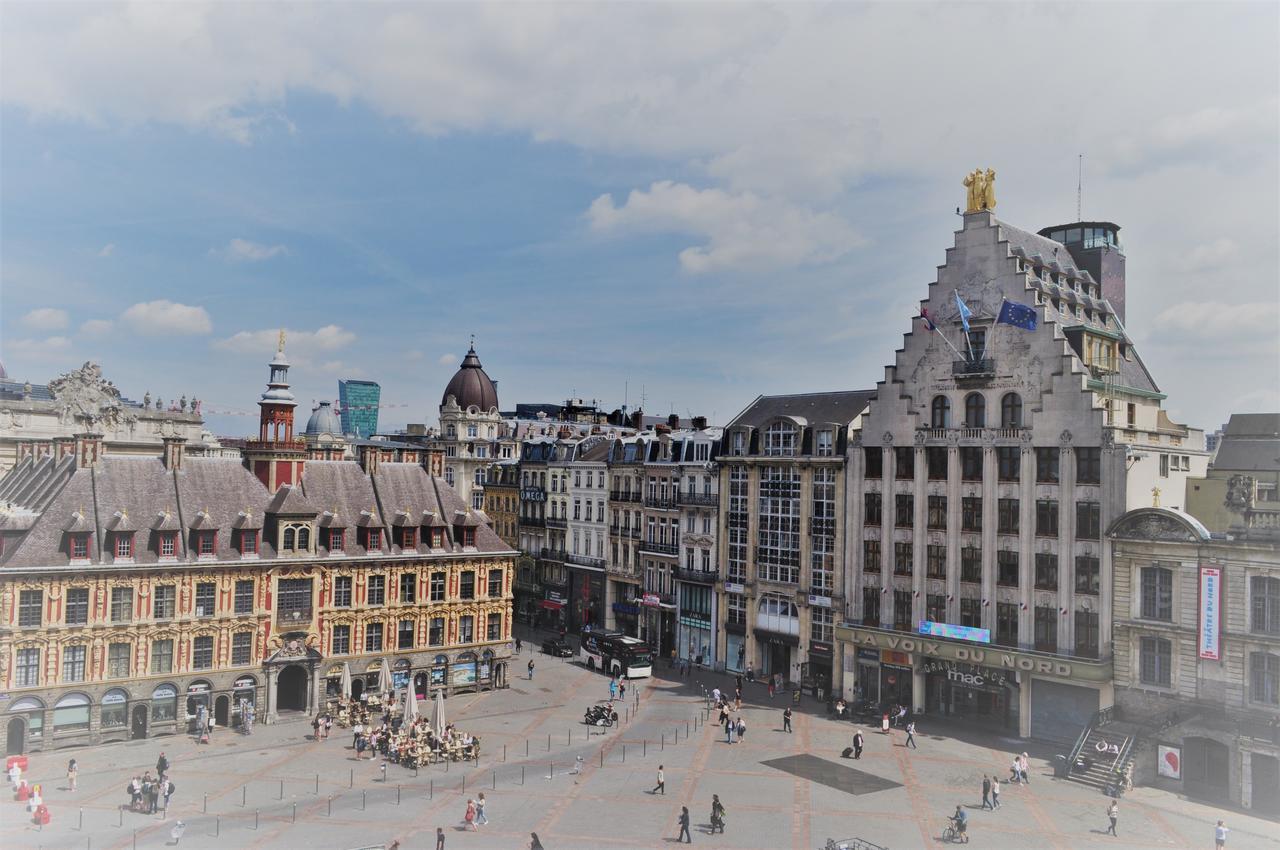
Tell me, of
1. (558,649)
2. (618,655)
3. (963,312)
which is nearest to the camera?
(963,312)

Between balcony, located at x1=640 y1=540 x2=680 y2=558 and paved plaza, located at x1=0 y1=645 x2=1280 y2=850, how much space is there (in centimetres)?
2365

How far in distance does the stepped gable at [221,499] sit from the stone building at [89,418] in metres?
26.6

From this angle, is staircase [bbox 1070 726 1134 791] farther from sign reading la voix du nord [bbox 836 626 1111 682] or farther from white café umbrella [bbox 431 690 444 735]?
white café umbrella [bbox 431 690 444 735]

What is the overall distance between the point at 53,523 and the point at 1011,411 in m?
59.6

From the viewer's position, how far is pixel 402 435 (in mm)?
154625

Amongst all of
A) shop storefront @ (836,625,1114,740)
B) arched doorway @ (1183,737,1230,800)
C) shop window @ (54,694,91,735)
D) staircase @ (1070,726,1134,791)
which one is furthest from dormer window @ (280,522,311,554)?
arched doorway @ (1183,737,1230,800)

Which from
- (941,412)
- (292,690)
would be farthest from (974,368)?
(292,690)

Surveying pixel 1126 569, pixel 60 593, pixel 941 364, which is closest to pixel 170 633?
pixel 60 593

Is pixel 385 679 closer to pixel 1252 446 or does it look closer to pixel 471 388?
pixel 471 388

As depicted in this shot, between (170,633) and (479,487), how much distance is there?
53.9 m

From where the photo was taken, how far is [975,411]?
211 feet

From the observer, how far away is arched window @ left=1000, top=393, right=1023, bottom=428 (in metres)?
61.8

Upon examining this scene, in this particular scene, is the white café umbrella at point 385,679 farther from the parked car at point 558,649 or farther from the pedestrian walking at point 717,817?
the pedestrian walking at point 717,817

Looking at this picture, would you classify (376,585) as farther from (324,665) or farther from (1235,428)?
(1235,428)
